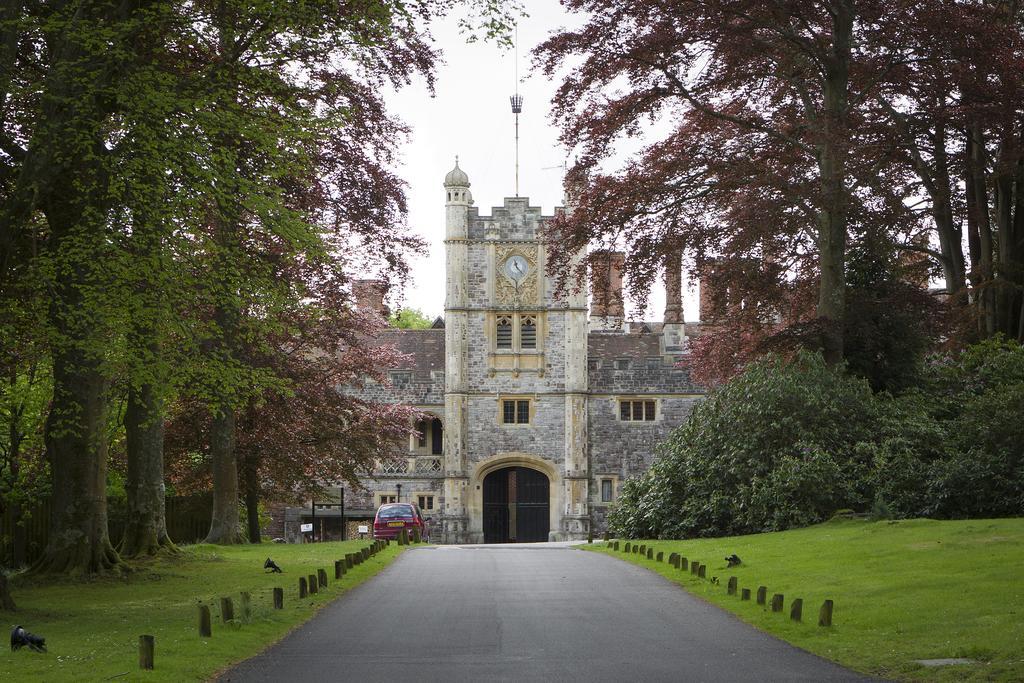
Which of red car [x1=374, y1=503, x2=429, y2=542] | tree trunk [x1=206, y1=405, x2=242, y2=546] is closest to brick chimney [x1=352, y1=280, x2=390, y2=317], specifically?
tree trunk [x1=206, y1=405, x2=242, y2=546]

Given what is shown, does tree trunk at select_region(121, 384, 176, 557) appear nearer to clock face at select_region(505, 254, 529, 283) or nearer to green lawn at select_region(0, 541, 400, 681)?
green lawn at select_region(0, 541, 400, 681)

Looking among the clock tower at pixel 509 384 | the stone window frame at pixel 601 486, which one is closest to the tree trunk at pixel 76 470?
the clock tower at pixel 509 384

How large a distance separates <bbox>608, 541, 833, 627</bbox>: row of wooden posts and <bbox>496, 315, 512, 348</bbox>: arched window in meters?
29.6

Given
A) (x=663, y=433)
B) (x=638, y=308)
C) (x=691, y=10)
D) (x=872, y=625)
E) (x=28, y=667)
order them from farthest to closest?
(x=663, y=433) < (x=638, y=308) < (x=691, y=10) < (x=872, y=625) < (x=28, y=667)

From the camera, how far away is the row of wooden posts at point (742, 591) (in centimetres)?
1255

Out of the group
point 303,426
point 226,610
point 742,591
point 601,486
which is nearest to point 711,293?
point 303,426

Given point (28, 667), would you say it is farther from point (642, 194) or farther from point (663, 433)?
point (663, 433)

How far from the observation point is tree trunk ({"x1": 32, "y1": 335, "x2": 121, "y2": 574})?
1781 cm

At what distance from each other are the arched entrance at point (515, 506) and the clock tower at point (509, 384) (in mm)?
43

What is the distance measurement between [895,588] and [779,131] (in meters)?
15.1

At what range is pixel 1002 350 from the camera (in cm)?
2564

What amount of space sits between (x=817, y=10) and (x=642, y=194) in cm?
503

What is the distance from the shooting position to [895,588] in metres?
14.5

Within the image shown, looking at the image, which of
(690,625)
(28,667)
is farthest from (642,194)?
(28,667)
